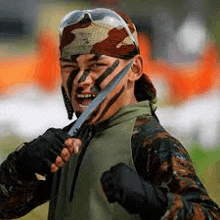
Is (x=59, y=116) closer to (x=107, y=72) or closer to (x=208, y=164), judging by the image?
(x=208, y=164)

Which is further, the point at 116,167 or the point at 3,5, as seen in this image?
the point at 3,5

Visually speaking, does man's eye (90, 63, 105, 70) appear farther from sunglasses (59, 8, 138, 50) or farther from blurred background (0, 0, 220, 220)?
blurred background (0, 0, 220, 220)

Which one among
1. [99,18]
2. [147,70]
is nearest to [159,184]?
[99,18]

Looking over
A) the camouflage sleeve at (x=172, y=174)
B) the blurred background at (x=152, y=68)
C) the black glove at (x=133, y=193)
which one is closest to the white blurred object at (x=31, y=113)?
the blurred background at (x=152, y=68)

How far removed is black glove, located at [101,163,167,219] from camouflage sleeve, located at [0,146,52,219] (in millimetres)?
391

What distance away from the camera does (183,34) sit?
20.6ft

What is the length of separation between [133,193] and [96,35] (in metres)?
0.54

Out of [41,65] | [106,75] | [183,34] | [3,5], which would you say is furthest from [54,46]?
[106,75]

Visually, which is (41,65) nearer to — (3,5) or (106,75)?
(3,5)

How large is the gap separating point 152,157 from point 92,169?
0.22 metres

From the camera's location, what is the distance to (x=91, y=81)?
6.53 ft

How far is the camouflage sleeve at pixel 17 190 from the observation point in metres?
2.01

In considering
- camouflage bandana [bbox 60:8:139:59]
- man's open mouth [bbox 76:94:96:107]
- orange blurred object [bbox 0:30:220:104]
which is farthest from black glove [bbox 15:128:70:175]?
orange blurred object [bbox 0:30:220:104]

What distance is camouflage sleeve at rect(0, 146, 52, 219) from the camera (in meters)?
2.01
